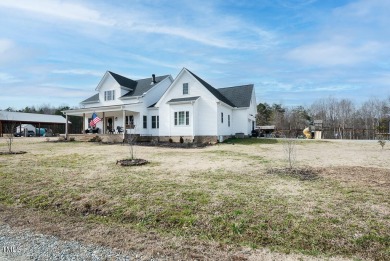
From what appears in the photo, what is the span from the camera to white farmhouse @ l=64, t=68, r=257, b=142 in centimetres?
2252

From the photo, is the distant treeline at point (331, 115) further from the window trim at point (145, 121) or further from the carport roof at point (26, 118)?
the carport roof at point (26, 118)

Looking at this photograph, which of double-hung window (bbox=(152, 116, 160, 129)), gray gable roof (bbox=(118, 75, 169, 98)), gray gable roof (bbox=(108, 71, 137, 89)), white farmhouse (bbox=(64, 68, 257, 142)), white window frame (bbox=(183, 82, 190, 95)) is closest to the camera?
white farmhouse (bbox=(64, 68, 257, 142))

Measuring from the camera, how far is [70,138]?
26.4 metres

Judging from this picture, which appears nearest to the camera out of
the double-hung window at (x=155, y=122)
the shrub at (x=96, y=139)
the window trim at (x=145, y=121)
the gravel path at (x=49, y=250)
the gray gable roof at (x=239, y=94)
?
the gravel path at (x=49, y=250)

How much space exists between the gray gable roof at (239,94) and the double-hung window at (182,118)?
7530 millimetres

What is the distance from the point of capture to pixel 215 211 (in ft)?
16.7

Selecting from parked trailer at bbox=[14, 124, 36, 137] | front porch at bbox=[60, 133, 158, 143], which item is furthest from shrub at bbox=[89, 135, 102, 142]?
parked trailer at bbox=[14, 124, 36, 137]

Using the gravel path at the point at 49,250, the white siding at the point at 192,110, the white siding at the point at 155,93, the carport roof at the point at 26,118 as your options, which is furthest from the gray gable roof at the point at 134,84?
the gravel path at the point at 49,250

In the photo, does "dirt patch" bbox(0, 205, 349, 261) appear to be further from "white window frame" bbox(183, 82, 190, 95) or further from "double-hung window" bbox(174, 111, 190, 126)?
"white window frame" bbox(183, 82, 190, 95)

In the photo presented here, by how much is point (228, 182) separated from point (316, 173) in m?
3.40

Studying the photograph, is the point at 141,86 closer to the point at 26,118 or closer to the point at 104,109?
the point at 104,109

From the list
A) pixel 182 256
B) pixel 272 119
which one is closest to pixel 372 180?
pixel 182 256

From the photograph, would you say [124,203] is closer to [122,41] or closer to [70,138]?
[122,41]

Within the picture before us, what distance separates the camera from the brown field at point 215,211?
3.81m
